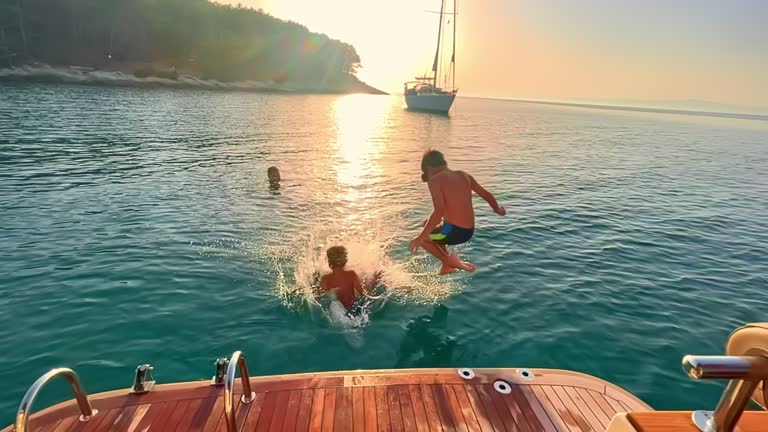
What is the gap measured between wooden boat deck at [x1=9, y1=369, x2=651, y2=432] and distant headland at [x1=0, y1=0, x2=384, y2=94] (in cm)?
9722

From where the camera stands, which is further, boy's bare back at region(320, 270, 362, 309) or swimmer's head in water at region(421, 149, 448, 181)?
boy's bare back at region(320, 270, 362, 309)

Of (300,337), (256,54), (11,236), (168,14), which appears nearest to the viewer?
(300,337)

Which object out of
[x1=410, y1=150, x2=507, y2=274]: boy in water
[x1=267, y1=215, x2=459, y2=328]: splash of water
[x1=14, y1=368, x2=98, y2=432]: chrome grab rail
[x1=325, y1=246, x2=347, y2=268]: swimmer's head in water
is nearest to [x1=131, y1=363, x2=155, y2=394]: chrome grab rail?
[x1=14, y1=368, x2=98, y2=432]: chrome grab rail

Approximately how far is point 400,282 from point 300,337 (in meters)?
3.09

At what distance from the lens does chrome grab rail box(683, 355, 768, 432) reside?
1872mm

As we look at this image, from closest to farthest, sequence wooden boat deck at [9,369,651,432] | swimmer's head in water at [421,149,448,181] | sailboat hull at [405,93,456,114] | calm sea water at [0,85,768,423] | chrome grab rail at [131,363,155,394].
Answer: wooden boat deck at [9,369,651,432] → chrome grab rail at [131,363,155,394] → calm sea water at [0,85,768,423] → swimmer's head in water at [421,149,448,181] → sailboat hull at [405,93,456,114]

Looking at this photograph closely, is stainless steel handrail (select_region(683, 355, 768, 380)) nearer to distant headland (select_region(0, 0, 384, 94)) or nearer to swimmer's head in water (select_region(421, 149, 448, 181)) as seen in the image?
swimmer's head in water (select_region(421, 149, 448, 181))

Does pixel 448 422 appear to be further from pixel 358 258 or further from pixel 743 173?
pixel 743 173

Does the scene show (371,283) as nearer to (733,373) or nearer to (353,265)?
(353,265)

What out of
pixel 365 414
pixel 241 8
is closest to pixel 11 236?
pixel 365 414

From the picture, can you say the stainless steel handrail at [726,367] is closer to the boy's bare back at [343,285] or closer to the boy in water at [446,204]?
the boy in water at [446,204]

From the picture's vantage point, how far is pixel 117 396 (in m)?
4.97

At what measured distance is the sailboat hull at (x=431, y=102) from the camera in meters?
85.4

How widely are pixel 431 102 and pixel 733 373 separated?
9230 centimetres
